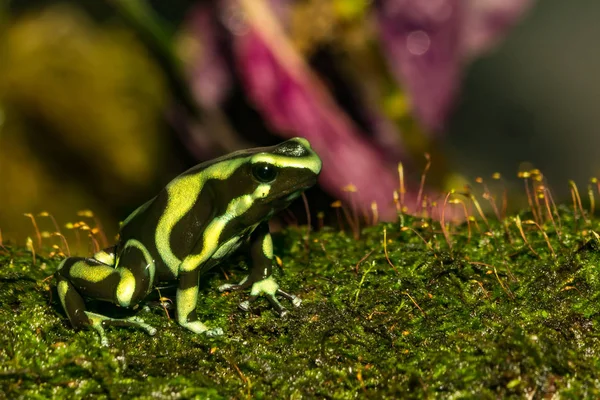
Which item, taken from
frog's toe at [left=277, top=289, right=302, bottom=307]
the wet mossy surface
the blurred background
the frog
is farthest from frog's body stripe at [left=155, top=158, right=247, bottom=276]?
the blurred background

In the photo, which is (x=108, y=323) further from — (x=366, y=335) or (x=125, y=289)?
(x=366, y=335)

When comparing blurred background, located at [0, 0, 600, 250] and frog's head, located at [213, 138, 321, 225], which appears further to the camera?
blurred background, located at [0, 0, 600, 250]

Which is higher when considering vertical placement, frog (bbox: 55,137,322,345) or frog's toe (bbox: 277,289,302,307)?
frog (bbox: 55,137,322,345)

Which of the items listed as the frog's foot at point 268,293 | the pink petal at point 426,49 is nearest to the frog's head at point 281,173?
the frog's foot at point 268,293

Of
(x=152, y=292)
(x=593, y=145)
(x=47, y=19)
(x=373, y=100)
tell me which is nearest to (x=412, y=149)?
(x=373, y=100)

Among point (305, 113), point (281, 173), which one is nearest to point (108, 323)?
point (281, 173)

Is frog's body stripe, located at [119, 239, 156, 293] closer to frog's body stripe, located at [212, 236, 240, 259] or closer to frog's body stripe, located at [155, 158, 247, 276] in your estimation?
frog's body stripe, located at [155, 158, 247, 276]
